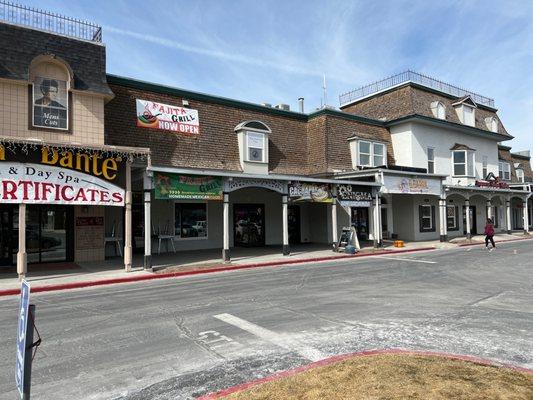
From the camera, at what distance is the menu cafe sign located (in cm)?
1212

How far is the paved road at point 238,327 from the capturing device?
505 cm

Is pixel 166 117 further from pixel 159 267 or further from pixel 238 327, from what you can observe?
pixel 238 327

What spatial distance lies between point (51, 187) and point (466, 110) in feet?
94.3

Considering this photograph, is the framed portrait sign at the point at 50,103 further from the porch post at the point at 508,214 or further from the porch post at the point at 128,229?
the porch post at the point at 508,214

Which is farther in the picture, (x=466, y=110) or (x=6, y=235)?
(x=466, y=110)

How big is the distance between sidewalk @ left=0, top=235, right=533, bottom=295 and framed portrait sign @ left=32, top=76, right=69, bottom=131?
5.00 metres

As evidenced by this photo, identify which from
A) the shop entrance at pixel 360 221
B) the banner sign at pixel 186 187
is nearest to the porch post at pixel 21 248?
the banner sign at pixel 186 187

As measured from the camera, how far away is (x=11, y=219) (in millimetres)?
14797

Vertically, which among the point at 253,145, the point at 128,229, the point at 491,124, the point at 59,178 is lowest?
the point at 128,229

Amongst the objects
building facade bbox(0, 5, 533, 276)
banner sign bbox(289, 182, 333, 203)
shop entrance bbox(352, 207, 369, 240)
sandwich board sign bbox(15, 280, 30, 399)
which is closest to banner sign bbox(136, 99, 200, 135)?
building facade bbox(0, 5, 533, 276)

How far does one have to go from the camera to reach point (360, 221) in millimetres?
26656

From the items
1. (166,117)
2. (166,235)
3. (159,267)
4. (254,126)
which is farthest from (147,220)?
(254,126)

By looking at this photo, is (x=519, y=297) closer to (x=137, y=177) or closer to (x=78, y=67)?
(x=137, y=177)

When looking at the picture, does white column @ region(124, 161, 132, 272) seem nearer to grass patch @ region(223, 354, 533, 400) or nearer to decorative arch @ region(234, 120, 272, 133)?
decorative arch @ region(234, 120, 272, 133)
